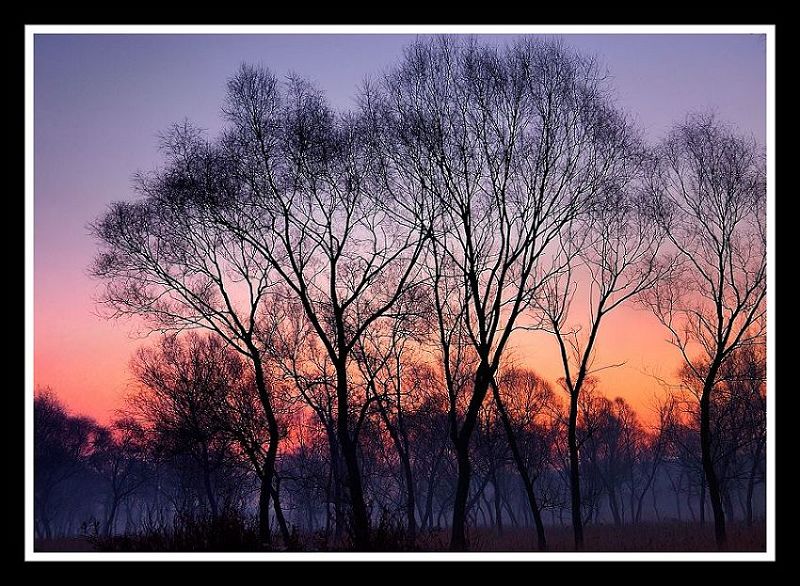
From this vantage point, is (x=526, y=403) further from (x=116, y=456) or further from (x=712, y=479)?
(x=116, y=456)

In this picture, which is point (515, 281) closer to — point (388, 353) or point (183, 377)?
point (388, 353)

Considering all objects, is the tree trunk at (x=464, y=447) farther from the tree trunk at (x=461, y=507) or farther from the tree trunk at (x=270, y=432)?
the tree trunk at (x=270, y=432)

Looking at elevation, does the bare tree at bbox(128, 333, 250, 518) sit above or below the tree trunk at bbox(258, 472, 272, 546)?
above

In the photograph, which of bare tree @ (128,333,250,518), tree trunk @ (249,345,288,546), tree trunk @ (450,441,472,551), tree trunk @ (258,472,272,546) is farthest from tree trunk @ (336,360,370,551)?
bare tree @ (128,333,250,518)

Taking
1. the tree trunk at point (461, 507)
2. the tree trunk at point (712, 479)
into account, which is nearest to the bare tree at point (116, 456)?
the tree trunk at point (461, 507)

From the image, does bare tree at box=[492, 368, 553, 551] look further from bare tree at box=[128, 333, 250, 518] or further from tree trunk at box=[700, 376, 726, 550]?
tree trunk at box=[700, 376, 726, 550]

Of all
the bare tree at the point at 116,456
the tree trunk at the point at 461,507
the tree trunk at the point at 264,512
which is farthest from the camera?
the bare tree at the point at 116,456

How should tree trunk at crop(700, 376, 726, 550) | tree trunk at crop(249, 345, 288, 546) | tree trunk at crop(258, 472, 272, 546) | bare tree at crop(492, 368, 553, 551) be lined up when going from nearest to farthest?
tree trunk at crop(258, 472, 272, 546) < tree trunk at crop(700, 376, 726, 550) < tree trunk at crop(249, 345, 288, 546) < bare tree at crop(492, 368, 553, 551)

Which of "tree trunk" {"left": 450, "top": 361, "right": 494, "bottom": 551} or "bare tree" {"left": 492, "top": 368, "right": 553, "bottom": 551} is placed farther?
"bare tree" {"left": 492, "top": 368, "right": 553, "bottom": 551}

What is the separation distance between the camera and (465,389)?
1875 inches

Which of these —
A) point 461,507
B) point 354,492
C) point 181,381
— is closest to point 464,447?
point 461,507

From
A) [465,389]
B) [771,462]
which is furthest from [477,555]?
[465,389]
